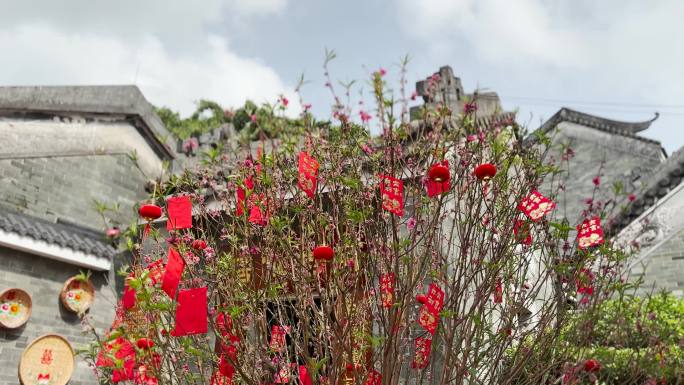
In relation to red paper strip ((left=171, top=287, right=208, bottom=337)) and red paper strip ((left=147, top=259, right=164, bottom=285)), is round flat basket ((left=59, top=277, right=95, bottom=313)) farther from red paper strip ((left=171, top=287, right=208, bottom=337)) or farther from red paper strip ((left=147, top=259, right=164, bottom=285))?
red paper strip ((left=171, top=287, right=208, bottom=337))

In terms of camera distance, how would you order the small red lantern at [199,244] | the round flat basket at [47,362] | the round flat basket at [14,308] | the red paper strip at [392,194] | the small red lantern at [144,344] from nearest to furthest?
the red paper strip at [392,194] → the small red lantern at [144,344] → the small red lantern at [199,244] → the round flat basket at [14,308] → the round flat basket at [47,362]

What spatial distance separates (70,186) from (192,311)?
6.61 m

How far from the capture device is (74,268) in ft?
25.9

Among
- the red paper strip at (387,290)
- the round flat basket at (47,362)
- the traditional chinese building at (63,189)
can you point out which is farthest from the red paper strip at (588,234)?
the round flat basket at (47,362)

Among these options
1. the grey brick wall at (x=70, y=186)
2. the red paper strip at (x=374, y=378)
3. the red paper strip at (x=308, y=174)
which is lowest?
the red paper strip at (x=374, y=378)

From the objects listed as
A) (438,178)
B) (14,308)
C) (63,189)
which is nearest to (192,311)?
(438,178)

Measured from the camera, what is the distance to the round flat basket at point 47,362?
23.1 ft

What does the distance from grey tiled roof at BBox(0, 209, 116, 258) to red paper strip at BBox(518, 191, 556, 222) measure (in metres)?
6.15

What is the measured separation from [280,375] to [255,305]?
40cm

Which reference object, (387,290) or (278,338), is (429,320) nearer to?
(387,290)

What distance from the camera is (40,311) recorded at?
736cm

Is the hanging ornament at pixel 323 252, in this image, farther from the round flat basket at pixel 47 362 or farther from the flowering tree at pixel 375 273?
the round flat basket at pixel 47 362

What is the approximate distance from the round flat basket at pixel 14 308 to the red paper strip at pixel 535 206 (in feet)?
20.5

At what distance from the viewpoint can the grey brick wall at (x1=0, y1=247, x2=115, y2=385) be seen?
6.94 metres
